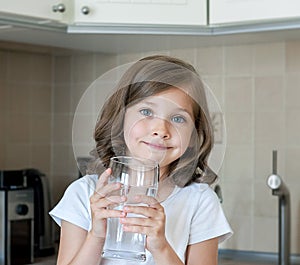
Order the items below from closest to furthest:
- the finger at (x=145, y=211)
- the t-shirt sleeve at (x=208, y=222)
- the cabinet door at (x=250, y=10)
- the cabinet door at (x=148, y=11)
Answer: the finger at (x=145, y=211)
the t-shirt sleeve at (x=208, y=222)
the cabinet door at (x=250, y=10)
the cabinet door at (x=148, y=11)

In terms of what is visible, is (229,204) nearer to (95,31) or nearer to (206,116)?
(95,31)

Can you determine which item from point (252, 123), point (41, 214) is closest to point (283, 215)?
point (252, 123)

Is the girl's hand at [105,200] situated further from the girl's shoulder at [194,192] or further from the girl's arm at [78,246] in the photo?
the girl's shoulder at [194,192]

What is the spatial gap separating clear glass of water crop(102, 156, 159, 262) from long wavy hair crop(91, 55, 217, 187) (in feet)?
0.14

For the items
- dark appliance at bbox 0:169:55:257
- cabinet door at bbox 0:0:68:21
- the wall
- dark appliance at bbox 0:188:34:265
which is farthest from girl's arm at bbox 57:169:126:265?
the wall

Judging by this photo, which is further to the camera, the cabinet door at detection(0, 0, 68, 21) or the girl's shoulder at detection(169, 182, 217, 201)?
the cabinet door at detection(0, 0, 68, 21)

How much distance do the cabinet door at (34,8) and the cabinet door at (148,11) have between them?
0.06 m

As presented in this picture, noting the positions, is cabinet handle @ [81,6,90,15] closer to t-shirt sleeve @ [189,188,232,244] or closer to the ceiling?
the ceiling

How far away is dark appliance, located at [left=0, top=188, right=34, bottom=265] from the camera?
2.14 metres

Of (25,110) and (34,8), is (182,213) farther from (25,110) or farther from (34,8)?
(25,110)

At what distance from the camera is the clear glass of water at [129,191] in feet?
3.65

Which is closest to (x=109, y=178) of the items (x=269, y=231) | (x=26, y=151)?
(x=269, y=231)

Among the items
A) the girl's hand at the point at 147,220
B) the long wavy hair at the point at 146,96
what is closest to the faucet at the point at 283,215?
the long wavy hair at the point at 146,96

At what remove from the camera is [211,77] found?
2.27 metres
